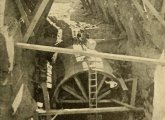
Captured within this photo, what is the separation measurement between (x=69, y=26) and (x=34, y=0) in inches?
245

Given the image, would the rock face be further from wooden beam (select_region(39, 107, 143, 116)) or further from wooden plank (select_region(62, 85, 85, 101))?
wooden plank (select_region(62, 85, 85, 101))

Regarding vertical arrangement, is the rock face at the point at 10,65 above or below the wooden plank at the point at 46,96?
above

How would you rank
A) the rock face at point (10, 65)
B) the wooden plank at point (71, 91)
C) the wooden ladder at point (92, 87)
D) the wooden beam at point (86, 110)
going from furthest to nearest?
the wooden plank at point (71, 91) < the wooden ladder at point (92, 87) < the wooden beam at point (86, 110) < the rock face at point (10, 65)

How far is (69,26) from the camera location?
14164 millimetres

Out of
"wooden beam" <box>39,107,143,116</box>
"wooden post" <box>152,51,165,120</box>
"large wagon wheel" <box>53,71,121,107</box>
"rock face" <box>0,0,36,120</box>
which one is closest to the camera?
"rock face" <box>0,0,36,120</box>

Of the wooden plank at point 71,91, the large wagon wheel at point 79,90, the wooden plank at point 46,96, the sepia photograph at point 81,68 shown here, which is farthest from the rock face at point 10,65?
the wooden plank at point 71,91

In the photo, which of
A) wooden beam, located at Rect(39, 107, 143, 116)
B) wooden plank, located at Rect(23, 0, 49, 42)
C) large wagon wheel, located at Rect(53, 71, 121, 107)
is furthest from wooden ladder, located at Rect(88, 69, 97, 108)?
wooden plank, located at Rect(23, 0, 49, 42)

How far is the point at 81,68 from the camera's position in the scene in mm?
9023

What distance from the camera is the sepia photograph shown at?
5895mm

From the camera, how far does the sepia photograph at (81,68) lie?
19.3 feet

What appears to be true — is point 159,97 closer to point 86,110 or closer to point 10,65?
point 10,65

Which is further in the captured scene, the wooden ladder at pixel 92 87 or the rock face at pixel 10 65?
the wooden ladder at pixel 92 87

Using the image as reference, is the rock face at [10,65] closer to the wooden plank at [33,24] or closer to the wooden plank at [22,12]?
the wooden plank at [22,12]

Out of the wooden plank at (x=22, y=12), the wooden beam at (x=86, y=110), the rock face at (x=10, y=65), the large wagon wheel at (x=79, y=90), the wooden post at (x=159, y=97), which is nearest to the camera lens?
the rock face at (x=10, y=65)
